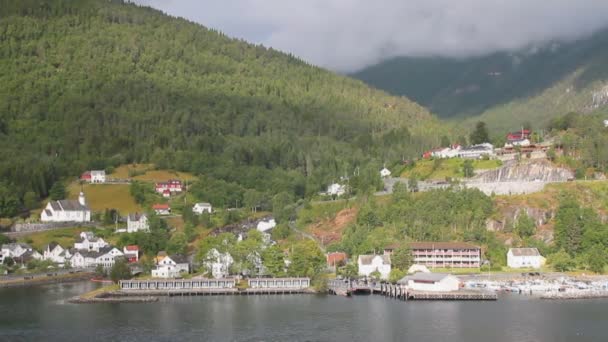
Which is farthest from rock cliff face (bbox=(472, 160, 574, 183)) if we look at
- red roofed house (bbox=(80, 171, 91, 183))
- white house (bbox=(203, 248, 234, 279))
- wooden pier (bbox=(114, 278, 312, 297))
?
red roofed house (bbox=(80, 171, 91, 183))

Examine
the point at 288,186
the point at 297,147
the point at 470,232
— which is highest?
the point at 297,147

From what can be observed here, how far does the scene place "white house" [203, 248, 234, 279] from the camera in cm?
9800

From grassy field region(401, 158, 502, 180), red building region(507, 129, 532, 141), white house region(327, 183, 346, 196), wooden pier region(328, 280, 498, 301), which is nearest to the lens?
wooden pier region(328, 280, 498, 301)

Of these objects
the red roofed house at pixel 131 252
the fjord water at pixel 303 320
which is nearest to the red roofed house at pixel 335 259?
the fjord water at pixel 303 320

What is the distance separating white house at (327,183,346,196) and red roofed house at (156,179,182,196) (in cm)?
2624

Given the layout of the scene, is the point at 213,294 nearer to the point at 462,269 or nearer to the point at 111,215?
the point at 462,269

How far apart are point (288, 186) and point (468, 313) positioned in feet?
255

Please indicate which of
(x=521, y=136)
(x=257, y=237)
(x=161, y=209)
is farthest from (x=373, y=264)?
(x=521, y=136)

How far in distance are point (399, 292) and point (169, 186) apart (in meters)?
66.3

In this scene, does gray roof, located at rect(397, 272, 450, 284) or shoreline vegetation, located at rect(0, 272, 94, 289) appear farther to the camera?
shoreline vegetation, located at rect(0, 272, 94, 289)

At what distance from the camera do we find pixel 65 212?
132 metres

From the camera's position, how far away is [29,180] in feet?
466

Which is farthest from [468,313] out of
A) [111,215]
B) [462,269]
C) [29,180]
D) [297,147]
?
[297,147]

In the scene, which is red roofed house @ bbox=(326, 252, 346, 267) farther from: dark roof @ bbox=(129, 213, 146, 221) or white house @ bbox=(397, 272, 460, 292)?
dark roof @ bbox=(129, 213, 146, 221)
